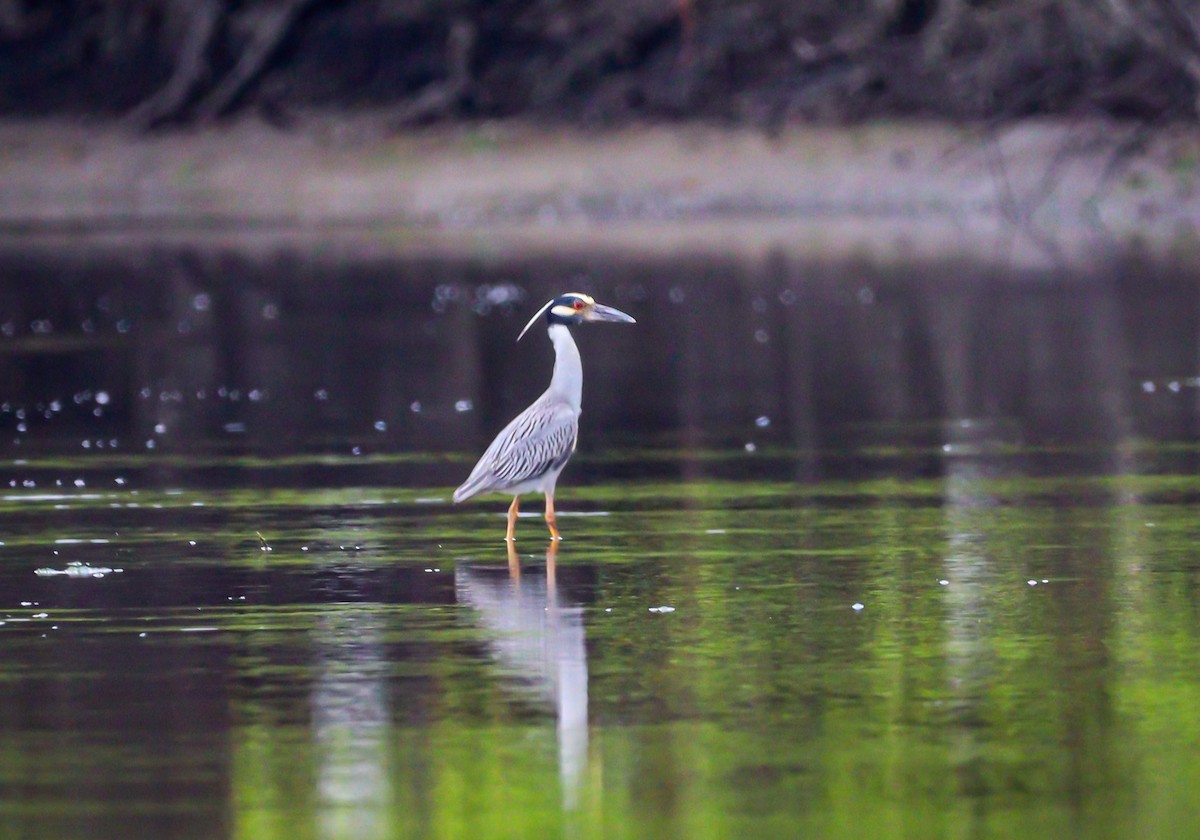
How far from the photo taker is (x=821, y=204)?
37.3m

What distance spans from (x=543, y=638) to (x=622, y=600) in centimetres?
75

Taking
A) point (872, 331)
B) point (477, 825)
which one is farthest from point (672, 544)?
point (872, 331)

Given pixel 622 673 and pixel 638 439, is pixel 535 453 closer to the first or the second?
pixel 622 673

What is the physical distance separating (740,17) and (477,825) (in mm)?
35142

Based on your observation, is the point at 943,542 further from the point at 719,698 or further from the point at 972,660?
the point at 719,698

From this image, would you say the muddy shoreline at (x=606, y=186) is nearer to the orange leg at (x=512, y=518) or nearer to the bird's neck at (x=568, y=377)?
the bird's neck at (x=568, y=377)

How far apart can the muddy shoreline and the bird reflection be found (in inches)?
876

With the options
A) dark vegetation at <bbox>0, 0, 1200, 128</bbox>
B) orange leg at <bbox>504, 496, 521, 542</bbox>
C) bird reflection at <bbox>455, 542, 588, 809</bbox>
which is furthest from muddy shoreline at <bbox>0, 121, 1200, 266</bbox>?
bird reflection at <bbox>455, 542, 588, 809</bbox>

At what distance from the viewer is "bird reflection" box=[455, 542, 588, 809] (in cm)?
766

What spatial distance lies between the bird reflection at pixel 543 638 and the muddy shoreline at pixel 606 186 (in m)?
22.2

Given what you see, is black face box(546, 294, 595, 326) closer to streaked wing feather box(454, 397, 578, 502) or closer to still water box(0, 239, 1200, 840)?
streaked wing feather box(454, 397, 578, 502)

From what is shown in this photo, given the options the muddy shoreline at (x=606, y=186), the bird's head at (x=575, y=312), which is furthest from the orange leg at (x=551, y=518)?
the muddy shoreline at (x=606, y=186)

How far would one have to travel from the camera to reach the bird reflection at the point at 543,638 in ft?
25.1

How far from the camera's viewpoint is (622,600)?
9.75 m
